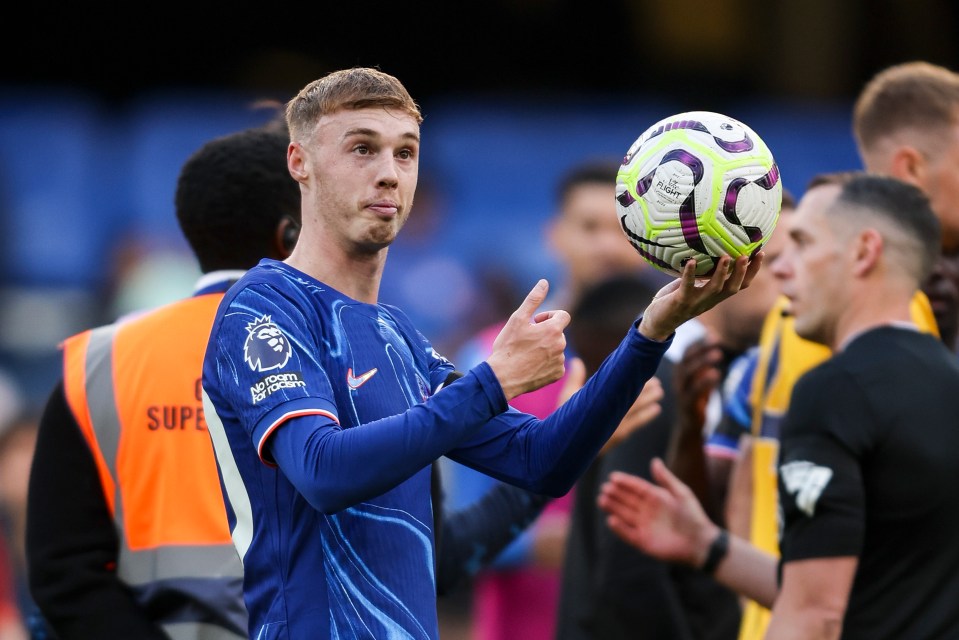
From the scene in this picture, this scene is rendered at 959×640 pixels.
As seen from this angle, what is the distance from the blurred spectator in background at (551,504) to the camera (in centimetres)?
662

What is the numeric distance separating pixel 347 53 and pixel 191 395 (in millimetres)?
14342

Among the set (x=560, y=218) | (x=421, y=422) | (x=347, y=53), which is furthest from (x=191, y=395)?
(x=347, y=53)

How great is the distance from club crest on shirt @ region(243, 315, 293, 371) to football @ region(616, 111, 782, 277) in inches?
39.0

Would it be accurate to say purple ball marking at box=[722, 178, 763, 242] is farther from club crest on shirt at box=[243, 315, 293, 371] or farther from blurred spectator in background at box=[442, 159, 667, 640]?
blurred spectator in background at box=[442, 159, 667, 640]

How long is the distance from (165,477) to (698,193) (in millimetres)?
1863

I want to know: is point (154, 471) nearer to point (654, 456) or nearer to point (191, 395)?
point (191, 395)

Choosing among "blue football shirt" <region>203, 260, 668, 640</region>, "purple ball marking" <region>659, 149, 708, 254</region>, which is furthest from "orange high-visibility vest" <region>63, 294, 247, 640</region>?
"purple ball marking" <region>659, 149, 708, 254</region>

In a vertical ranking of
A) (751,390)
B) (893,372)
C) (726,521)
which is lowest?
(726,521)

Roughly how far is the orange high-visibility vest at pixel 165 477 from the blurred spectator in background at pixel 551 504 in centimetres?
201

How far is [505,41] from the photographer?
1881 centimetres

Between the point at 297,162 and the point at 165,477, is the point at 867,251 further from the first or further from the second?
the point at 165,477

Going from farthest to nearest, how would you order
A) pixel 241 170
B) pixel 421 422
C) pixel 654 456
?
pixel 654 456, pixel 241 170, pixel 421 422

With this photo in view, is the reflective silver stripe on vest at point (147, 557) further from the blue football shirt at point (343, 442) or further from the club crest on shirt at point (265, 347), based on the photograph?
the club crest on shirt at point (265, 347)

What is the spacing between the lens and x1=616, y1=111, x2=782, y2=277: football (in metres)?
3.63
